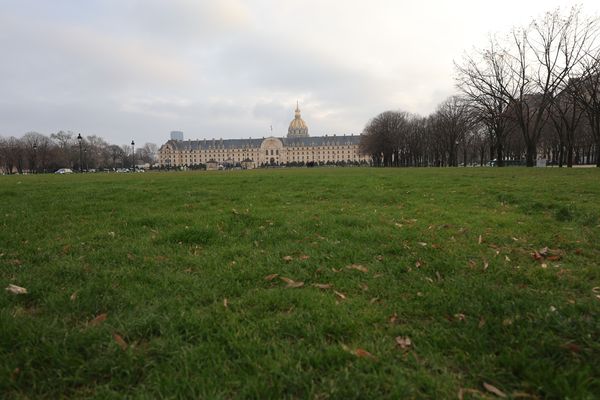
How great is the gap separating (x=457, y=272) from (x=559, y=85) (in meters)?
40.0

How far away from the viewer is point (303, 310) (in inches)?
134

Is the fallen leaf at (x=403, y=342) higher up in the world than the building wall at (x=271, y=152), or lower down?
lower down

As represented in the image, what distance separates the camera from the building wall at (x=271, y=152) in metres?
192

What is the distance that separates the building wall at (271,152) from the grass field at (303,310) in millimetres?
185096

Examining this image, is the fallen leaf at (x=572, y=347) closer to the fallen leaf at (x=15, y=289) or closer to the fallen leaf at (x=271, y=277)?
the fallen leaf at (x=271, y=277)

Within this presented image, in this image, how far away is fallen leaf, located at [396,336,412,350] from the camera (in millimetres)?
2832

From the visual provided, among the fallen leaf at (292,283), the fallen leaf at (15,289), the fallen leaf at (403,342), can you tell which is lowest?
the fallen leaf at (403,342)

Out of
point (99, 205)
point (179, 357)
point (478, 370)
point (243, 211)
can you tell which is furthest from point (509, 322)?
point (99, 205)

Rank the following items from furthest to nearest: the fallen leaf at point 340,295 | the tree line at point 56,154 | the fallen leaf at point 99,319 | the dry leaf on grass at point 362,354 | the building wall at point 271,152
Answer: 1. the building wall at point 271,152
2. the tree line at point 56,154
3. the fallen leaf at point 340,295
4. the fallen leaf at point 99,319
5. the dry leaf on grass at point 362,354

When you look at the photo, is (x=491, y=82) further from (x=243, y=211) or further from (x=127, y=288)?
(x=127, y=288)

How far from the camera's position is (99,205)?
9.53 m

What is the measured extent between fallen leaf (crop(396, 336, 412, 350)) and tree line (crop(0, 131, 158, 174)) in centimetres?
9382

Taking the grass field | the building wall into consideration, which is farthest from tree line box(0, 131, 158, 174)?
the grass field

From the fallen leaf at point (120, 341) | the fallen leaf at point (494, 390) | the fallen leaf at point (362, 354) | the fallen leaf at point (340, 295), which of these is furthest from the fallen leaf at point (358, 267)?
the fallen leaf at point (120, 341)
